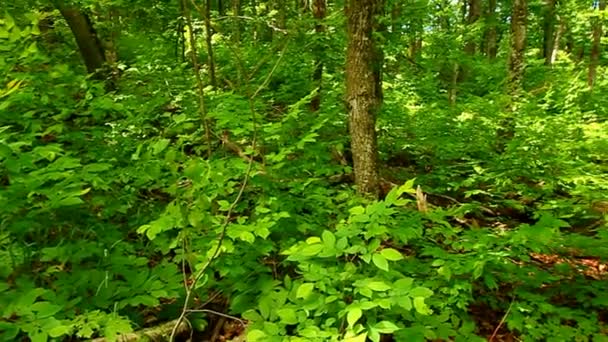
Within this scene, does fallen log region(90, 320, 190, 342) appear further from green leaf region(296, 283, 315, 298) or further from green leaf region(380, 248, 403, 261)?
green leaf region(380, 248, 403, 261)

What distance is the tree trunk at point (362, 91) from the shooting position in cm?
388

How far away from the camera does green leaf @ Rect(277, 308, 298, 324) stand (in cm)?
233

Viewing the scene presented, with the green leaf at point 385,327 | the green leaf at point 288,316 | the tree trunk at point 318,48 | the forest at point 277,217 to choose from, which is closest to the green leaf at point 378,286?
the forest at point 277,217

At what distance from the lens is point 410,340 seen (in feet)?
8.21

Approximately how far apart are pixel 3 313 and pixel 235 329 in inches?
58.6

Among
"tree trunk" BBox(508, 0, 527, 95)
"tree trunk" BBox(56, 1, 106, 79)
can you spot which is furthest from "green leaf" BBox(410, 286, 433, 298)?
"tree trunk" BBox(56, 1, 106, 79)

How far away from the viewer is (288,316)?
2344 millimetres

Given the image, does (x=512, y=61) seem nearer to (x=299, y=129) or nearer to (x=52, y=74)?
(x=299, y=129)

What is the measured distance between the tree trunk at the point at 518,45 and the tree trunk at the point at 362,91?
12.6 ft

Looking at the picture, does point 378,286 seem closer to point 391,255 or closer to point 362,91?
point 391,255

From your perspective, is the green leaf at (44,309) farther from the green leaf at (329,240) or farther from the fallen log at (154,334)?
the green leaf at (329,240)

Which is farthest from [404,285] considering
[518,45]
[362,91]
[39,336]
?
[518,45]

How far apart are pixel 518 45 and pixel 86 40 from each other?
6768 millimetres

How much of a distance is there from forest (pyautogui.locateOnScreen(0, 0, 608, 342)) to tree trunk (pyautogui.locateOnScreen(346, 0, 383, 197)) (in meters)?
0.01
